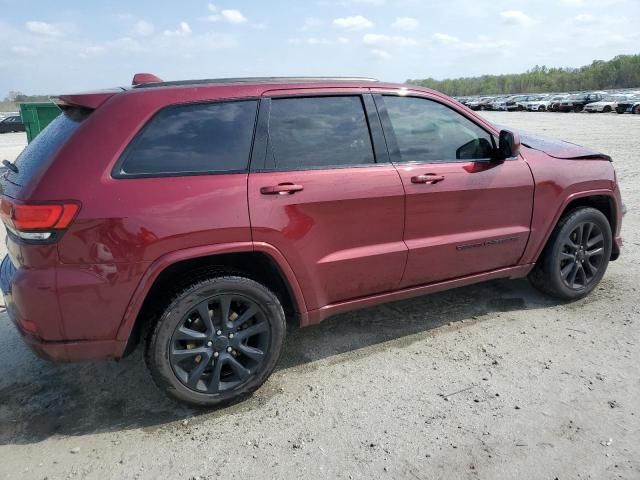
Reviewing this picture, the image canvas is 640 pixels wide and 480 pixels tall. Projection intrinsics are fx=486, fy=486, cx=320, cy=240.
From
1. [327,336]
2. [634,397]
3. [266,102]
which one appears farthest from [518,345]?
[266,102]

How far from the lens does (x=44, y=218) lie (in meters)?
2.39

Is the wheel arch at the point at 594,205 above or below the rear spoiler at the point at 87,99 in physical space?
below

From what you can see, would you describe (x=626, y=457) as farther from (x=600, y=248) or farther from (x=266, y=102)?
(x=266, y=102)

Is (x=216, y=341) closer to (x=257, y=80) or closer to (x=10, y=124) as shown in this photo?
(x=257, y=80)

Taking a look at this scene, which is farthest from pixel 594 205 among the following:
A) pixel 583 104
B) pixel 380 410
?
pixel 583 104

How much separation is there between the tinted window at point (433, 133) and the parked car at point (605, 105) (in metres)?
40.0

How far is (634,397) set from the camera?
2812 millimetres

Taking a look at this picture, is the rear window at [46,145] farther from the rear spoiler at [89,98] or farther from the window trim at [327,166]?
the window trim at [327,166]

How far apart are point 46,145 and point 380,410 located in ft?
7.81

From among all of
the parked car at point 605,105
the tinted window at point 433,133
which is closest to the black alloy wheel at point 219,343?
the tinted window at point 433,133

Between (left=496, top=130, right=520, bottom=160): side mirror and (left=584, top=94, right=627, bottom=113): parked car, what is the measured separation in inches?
1571

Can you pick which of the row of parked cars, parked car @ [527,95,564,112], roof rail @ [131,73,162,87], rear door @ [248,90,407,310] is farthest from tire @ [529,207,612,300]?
parked car @ [527,95,564,112]

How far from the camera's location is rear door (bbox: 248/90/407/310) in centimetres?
282

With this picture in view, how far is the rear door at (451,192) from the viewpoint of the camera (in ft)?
10.8
